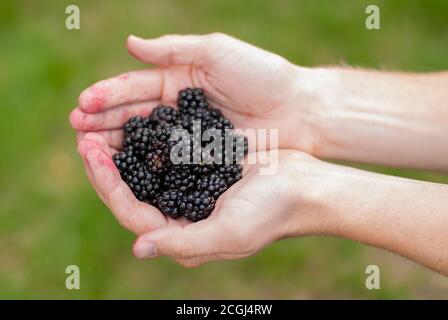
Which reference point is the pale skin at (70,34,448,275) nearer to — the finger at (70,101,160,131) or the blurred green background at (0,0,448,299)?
the finger at (70,101,160,131)

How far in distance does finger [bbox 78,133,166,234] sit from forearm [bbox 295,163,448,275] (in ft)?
2.03

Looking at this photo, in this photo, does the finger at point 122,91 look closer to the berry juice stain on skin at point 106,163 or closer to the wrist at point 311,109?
the berry juice stain on skin at point 106,163

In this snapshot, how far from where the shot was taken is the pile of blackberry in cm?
249

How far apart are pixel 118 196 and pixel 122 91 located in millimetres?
569

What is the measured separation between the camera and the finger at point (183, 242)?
225 cm

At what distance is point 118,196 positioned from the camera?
2447 mm

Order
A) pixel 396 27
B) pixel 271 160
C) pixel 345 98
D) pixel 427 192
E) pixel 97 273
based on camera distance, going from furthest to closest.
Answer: pixel 396 27 < pixel 97 273 < pixel 345 98 < pixel 271 160 < pixel 427 192

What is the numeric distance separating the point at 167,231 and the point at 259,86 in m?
0.89

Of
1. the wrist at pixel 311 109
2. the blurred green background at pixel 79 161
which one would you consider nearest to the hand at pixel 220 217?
the wrist at pixel 311 109

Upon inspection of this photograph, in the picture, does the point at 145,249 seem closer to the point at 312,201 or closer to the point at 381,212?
the point at 312,201

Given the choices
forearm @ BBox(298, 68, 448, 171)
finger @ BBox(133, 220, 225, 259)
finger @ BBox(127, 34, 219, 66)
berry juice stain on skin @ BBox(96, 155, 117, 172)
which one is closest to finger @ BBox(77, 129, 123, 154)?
berry juice stain on skin @ BBox(96, 155, 117, 172)
